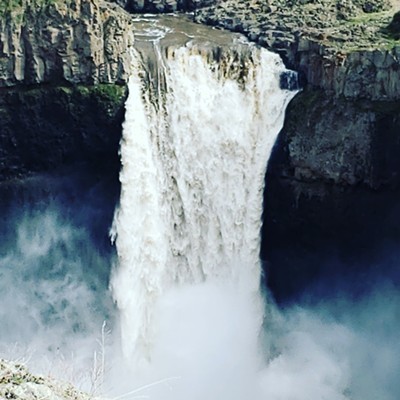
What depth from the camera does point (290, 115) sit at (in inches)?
1220

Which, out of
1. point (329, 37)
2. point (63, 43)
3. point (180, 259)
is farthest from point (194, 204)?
point (329, 37)

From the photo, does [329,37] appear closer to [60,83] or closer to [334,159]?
[334,159]

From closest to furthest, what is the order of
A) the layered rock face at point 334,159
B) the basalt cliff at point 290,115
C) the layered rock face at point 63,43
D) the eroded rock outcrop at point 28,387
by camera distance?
the eroded rock outcrop at point 28,387, the layered rock face at point 63,43, the basalt cliff at point 290,115, the layered rock face at point 334,159

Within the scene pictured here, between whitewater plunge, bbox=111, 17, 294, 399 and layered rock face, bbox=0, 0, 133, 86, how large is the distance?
1080 mm

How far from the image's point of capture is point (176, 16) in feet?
119

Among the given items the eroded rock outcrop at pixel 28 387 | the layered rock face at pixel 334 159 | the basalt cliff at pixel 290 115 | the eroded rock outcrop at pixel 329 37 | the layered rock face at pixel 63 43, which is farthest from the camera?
the layered rock face at pixel 334 159

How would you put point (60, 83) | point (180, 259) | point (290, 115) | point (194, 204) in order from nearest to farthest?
point (60, 83), point (194, 204), point (180, 259), point (290, 115)

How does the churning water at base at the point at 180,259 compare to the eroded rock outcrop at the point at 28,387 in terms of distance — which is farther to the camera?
the churning water at base at the point at 180,259

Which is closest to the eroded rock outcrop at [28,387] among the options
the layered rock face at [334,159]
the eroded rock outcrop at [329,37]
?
the layered rock face at [334,159]

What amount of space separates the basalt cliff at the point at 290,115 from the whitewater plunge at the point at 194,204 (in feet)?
2.74

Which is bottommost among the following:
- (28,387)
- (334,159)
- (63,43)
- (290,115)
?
(334,159)

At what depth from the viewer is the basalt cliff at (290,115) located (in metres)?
28.1

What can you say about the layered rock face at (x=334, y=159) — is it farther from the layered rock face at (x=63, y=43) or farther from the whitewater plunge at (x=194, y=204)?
the layered rock face at (x=63, y=43)

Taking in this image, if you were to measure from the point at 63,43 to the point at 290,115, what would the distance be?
8.96 m
